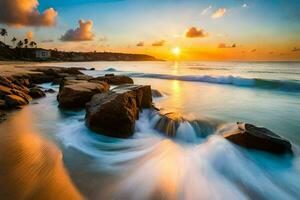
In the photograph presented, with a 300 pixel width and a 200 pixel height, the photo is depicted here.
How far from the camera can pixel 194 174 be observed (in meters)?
4.21

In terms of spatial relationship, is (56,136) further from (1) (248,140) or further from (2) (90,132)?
(1) (248,140)

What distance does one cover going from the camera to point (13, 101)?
854 cm

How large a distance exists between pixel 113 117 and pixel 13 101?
5231 mm

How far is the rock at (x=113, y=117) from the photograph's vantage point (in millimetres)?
5707

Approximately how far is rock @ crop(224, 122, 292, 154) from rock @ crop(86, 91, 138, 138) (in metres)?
2.71

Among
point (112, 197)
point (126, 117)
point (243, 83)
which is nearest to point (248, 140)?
point (126, 117)

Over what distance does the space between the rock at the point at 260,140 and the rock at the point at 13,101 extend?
787 centimetres

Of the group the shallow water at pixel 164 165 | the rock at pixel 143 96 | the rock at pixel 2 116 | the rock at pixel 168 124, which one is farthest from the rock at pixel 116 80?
the rock at pixel 168 124

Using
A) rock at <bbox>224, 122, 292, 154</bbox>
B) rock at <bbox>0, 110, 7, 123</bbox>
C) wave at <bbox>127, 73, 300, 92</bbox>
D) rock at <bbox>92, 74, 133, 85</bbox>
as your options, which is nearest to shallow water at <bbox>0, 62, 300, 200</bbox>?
rock at <bbox>224, 122, 292, 154</bbox>

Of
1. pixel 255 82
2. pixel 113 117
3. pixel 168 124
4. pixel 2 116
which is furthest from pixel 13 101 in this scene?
pixel 255 82

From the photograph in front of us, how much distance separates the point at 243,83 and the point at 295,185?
58.0 feet

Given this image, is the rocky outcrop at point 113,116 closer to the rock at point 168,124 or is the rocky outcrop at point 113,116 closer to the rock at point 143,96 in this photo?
the rock at point 168,124

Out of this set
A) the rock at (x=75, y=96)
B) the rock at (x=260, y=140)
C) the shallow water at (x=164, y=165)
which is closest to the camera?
the shallow water at (x=164, y=165)

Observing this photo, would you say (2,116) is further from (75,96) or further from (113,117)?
(113,117)
